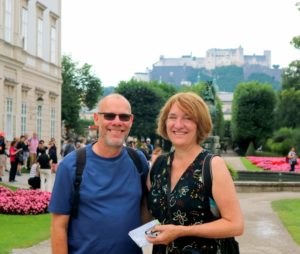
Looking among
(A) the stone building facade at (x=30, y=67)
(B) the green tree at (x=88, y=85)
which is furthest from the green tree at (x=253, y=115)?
(A) the stone building facade at (x=30, y=67)

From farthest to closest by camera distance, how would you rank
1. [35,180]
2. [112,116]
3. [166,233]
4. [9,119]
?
[9,119], [35,180], [112,116], [166,233]

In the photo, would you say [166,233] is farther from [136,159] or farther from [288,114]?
[288,114]

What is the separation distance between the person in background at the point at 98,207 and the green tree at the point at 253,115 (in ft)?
236

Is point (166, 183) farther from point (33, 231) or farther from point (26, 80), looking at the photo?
point (26, 80)

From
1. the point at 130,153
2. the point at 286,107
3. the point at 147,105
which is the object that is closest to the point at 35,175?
the point at 130,153

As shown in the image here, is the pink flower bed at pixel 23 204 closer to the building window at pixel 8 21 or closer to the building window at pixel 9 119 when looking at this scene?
the building window at pixel 9 119

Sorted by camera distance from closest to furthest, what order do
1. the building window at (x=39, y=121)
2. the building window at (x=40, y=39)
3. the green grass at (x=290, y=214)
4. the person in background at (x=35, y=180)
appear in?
the green grass at (x=290, y=214) < the person in background at (x=35, y=180) < the building window at (x=39, y=121) < the building window at (x=40, y=39)

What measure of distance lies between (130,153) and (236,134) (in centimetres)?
7332

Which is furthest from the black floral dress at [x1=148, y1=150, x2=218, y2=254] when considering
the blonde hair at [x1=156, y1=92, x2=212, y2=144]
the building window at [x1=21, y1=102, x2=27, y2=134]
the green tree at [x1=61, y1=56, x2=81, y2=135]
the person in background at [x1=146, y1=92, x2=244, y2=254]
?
the green tree at [x1=61, y1=56, x2=81, y2=135]

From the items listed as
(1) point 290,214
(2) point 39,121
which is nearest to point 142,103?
(2) point 39,121

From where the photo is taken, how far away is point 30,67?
1336 inches

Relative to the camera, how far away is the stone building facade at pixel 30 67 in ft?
98.8

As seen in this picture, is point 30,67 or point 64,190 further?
point 30,67

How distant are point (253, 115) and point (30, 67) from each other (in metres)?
46.6
